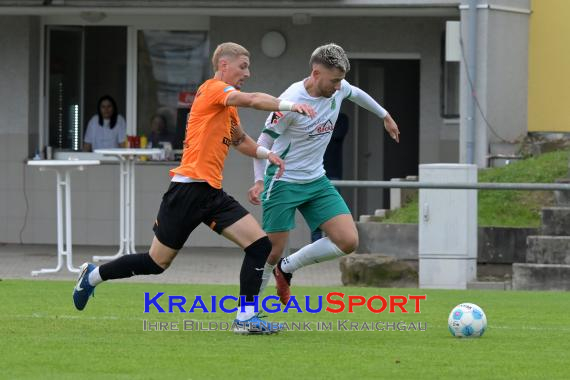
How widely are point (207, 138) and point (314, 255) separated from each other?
4.66ft

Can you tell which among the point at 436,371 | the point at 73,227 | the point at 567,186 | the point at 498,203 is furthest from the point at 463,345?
the point at 73,227

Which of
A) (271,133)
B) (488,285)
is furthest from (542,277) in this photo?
(271,133)

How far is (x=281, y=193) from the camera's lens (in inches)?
371

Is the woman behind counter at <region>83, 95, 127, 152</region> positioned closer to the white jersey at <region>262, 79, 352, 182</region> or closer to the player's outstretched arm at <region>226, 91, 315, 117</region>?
the white jersey at <region>262, 79, 352, 182</region>

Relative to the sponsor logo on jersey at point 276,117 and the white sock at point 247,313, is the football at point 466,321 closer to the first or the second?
the white sock at point 247,313

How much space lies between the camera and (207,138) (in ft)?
28.3

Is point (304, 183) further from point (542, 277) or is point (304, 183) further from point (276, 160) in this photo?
point (542, 277)

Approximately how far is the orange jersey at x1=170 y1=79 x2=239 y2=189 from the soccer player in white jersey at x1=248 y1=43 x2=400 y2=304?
20.7 inches

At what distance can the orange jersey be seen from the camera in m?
8.62

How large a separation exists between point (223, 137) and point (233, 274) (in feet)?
25.5

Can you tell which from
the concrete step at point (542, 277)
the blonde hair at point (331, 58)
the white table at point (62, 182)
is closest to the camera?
the blonde hair at point (331, 58)

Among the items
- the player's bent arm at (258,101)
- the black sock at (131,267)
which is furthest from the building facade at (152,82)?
the player's bent arm at (258,101)

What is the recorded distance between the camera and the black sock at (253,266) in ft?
28.5

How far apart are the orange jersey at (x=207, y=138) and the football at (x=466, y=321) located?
5.83 feet
